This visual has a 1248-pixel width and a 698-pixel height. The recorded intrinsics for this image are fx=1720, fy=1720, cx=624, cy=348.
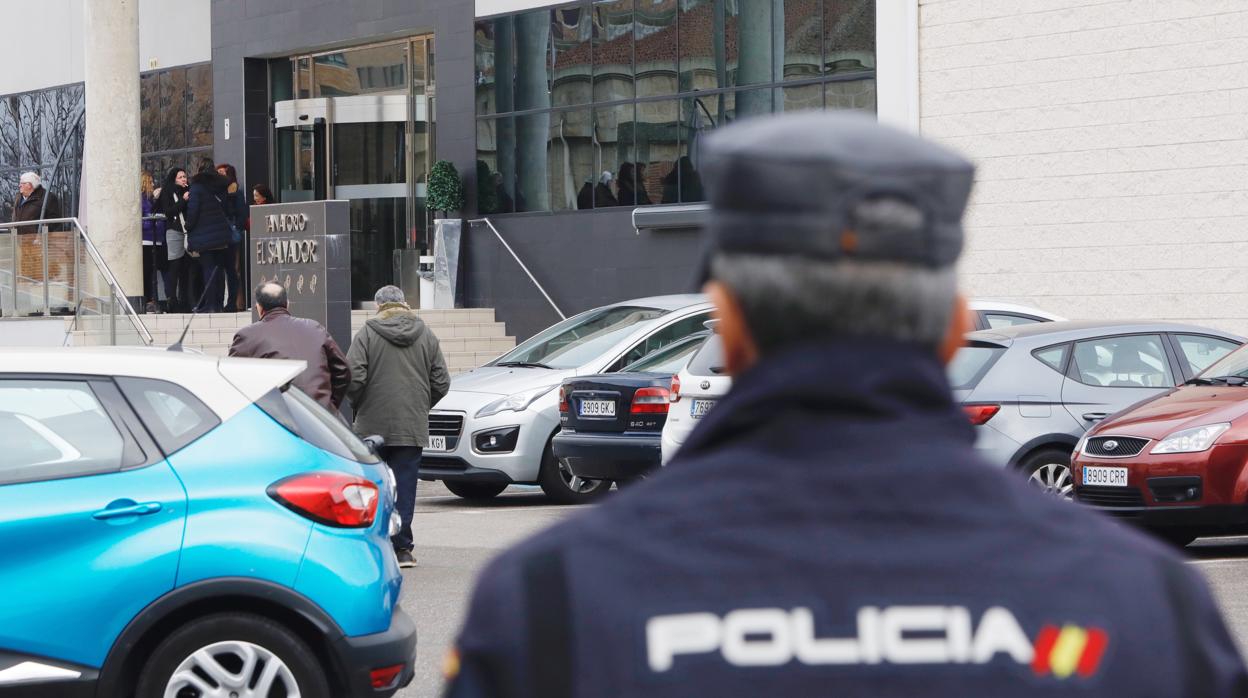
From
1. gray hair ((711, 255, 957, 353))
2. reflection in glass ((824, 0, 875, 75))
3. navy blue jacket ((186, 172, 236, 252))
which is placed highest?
reflection in glass ((824, 0, 875, 75))

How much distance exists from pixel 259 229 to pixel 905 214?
16.9 m

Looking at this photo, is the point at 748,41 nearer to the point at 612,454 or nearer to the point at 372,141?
the point at 372,141

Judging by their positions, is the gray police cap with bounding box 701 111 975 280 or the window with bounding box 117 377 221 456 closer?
the gray police cap with bounding box 701 111 975 280

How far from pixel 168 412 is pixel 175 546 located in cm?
50

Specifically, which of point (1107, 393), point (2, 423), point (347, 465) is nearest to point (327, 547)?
point (347, 465)

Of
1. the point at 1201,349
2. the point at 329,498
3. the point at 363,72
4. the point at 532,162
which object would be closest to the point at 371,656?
the point at 329,498

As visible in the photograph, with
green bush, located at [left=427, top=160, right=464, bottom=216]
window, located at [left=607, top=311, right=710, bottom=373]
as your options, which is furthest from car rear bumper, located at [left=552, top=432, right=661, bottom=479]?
green bush, located at [left=427, top=160, right=464, bottom=216]

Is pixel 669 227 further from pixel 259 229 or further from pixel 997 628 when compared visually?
pixel 997 628

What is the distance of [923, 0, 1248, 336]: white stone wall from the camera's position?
61.8 ft

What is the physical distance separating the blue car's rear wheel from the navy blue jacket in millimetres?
18520

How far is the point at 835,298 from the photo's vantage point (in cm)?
163

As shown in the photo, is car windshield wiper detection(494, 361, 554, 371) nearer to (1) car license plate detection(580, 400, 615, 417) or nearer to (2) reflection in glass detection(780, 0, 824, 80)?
(1) car license plate detection(580, 400, 615, 417)

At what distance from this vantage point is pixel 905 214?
5.32 ft

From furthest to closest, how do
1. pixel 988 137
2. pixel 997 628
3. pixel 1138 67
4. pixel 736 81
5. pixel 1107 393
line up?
pixel 736 81 < pixel 988 137 < pixel 1138 67 < pixel 1107 393 < pixel 997 628
